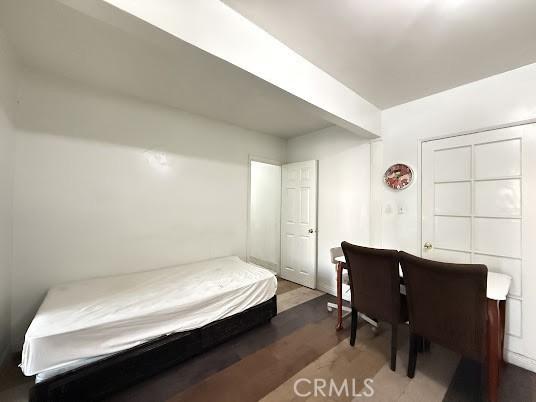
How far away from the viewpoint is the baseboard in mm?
1843

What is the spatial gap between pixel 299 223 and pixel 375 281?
1880 millimetres

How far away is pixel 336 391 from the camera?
1.60 meters

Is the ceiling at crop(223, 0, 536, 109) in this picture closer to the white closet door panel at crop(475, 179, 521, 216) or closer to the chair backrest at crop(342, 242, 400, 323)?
the white closet door panel at crop(475, 179, 521, 216)

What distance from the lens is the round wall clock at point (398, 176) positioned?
2596 mm

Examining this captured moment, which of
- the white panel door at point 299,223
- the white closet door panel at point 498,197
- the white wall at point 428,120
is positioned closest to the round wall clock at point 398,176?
the white wall at point 428,120

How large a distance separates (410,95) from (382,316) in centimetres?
227

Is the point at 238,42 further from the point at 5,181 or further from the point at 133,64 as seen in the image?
the point at 5,181

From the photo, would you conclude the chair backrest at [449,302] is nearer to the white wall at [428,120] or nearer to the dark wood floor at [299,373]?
the dark wood floor at [299,373]

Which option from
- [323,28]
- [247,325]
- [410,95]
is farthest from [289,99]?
[247,325]

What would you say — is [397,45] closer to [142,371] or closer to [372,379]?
[372,379]

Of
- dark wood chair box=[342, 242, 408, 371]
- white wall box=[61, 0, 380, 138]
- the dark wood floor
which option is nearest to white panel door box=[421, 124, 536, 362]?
the dark wood floor

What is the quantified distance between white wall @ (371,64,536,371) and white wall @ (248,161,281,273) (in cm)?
175

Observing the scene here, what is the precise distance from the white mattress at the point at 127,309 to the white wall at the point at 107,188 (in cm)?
29

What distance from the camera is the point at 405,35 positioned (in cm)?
161
